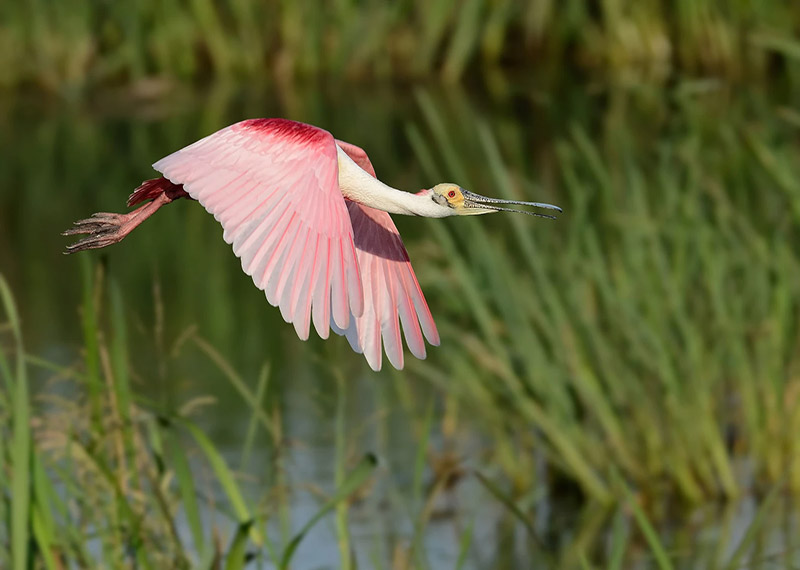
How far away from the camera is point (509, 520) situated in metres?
6.59

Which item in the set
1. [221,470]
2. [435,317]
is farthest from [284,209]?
[435,317]

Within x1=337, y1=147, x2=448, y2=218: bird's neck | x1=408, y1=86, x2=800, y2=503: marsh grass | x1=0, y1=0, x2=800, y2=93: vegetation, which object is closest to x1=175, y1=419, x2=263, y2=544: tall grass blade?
x1=337, y1=147, x2=448, y2=218: bird's neck

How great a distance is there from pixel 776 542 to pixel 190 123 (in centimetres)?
885

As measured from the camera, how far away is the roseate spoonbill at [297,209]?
5.86ft

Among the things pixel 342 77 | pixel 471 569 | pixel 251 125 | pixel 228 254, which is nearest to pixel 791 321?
pixel 471 569

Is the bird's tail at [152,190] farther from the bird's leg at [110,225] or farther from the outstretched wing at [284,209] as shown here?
the outstretched wing at [284,209]

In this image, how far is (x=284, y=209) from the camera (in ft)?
6.20

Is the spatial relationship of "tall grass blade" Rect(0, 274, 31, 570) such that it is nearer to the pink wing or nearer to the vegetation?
the pink wing

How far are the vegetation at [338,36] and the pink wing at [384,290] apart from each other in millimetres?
9905

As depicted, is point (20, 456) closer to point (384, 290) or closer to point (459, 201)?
point (384, 290)

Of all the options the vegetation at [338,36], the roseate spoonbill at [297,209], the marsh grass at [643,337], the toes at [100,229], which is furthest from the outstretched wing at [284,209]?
the vegetation at [338,36]

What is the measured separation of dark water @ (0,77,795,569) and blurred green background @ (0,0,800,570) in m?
0.02

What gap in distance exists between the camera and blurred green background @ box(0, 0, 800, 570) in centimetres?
350

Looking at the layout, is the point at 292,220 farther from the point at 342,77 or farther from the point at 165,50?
the point at 342,77
